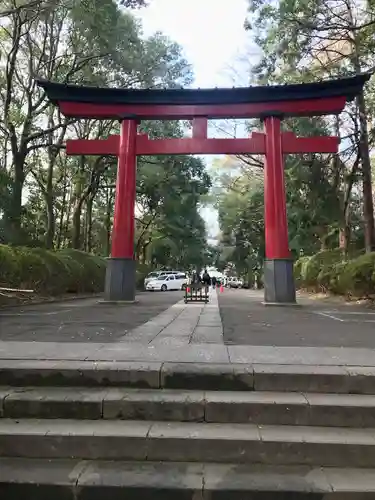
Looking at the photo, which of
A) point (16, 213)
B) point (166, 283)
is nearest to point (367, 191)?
point (16, 213)

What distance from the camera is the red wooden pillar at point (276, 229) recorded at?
13.6 metres

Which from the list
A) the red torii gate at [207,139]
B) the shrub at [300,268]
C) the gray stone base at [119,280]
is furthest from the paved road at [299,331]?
the shrub at [300,268]

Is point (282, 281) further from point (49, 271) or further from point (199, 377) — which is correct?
point (199, 377)

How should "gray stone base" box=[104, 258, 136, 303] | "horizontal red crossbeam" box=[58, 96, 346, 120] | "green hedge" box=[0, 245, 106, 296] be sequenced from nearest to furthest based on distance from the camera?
"green hedge" box=[0, 245, 106, 296]
"gray stone base" box=[104, 258, 136, 303]
"horizontal red crossbeam" box=[58, 96, 346, 120]

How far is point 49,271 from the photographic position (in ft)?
49.7

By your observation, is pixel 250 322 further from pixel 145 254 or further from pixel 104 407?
pixel 145 254

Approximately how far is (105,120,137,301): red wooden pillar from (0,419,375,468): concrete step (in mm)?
10630

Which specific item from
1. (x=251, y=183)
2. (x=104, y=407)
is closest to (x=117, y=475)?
(x=104, y=407)

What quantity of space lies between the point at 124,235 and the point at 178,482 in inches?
452

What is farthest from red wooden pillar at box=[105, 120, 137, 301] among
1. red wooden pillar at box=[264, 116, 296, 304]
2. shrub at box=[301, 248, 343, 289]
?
shrub at box=[301, 248, 343, 289]

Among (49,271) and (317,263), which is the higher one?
(317,263)

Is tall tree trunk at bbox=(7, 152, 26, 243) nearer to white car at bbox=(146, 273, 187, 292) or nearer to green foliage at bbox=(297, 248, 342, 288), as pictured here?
green foliage at bbox=(297, 248, 342, 288)

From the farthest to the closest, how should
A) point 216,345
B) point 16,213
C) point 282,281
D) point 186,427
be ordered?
point 16,213 < point 282,281 < point 216,345 < point 186,427

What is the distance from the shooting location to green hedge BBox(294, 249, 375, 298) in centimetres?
1367
